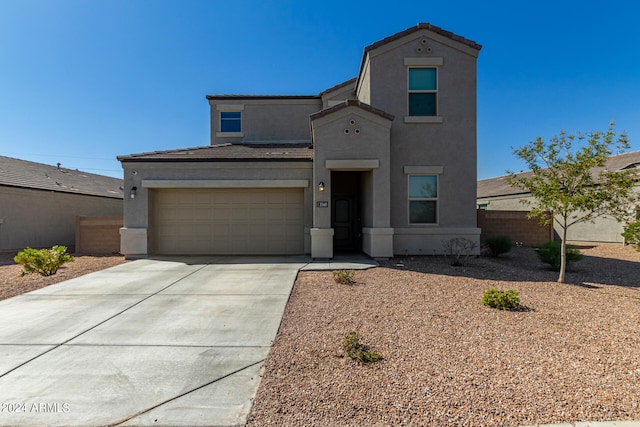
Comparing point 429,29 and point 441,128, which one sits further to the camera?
point 441,128

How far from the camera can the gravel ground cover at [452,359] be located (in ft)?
8.75

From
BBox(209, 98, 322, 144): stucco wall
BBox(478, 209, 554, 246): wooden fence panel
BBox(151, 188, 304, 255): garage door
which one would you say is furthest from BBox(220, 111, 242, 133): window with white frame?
BBox(478, 209, 554, 246): wooden fence panel

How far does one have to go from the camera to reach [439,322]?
4.62m

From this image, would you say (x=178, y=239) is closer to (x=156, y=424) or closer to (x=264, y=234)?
(x=264, y=234)

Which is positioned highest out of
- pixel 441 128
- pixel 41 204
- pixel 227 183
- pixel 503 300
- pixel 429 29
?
pixel 429 29

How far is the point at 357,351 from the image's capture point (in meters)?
3.57

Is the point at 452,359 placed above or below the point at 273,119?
below

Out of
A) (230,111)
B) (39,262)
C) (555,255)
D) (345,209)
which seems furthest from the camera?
(230,111)

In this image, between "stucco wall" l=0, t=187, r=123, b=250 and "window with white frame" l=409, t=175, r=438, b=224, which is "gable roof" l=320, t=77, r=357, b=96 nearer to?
"window with white frame" l=409, t=175, r=438, b=224

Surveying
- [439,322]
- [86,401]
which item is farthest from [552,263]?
[86,401]

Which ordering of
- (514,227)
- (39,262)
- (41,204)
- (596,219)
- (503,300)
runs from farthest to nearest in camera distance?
1. (596,219)
2. (41,204)
3. (514,227)
4. (39,262)
5. (503,300)

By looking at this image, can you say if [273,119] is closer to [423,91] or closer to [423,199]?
[423,91]

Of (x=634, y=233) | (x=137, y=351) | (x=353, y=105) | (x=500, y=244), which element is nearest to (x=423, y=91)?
(x=353, y=105)

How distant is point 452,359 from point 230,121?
14.4 m
